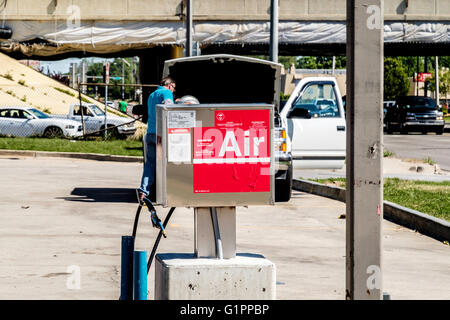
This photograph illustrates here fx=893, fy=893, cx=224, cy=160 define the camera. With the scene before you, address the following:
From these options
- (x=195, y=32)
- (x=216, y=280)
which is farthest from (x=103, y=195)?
→ (x=195, y=32)

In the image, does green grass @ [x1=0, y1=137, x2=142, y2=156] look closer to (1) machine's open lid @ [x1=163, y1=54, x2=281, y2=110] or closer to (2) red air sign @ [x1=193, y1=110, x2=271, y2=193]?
(1) machine's open lid @ [x1=163, y1=54, x2=281, y2=110]

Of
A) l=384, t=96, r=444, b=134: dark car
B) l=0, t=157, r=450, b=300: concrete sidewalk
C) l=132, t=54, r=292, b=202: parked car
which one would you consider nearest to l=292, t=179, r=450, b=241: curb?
l=0, t=157, r=450, b=300: concrete sidewalk

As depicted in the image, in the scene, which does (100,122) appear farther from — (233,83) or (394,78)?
(394,78)

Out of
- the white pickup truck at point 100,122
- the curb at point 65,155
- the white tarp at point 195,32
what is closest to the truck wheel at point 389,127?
the white tarp at point 195,32

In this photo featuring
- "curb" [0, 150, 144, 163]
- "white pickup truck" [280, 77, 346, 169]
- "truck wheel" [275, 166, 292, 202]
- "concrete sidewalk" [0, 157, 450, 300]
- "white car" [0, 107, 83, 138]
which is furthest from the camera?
"white car" [0, 107, 83, 138]

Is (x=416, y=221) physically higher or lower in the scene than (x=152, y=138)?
lower

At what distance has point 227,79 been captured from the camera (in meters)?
13.7

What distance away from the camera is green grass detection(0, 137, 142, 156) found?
2567 centimetres

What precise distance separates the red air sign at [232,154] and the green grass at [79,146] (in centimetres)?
1947

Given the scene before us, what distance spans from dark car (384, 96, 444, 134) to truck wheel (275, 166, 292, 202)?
31.5 meters

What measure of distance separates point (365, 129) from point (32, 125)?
28.1m

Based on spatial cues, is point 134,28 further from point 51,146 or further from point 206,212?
point 206,212

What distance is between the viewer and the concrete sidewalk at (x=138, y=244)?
770 centimetres
